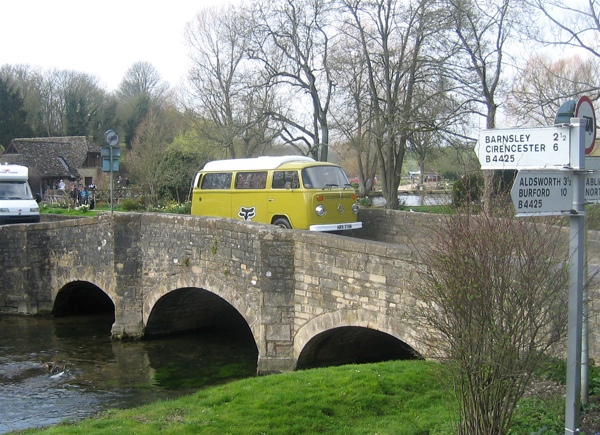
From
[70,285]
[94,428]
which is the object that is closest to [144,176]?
[70,285]

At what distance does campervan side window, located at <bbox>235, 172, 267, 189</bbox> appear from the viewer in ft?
50.4

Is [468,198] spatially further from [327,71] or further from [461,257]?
[327,71]

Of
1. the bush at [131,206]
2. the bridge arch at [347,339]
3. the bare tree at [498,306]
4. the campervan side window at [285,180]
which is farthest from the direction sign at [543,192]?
the bush at [131,206]


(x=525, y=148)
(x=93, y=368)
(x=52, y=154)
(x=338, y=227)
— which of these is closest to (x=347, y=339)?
(x=338, y=227)

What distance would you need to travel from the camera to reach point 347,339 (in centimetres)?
1238

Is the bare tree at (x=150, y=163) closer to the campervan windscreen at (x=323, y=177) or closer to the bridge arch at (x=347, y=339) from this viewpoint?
the campervan windscreen at (x=323, y=177)

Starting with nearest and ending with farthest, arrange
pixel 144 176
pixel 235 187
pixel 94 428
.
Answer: pixel 94 428, pixel 235 187, pixel 144 176

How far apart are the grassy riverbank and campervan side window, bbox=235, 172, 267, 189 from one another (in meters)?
6.71

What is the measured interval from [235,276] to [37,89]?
169 ft

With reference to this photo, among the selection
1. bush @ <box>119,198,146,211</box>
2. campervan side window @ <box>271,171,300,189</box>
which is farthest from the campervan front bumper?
bush @ <box>119,198,146,211</box>

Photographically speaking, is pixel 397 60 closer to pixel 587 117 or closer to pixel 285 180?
pixel 285 180

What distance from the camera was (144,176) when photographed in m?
33.4

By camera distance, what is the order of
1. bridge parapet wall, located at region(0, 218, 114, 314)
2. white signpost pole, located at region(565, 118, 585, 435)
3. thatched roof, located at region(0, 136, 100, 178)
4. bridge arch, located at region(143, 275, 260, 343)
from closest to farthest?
white signpost pole, located at region(565, 118, 585, 435), bridge arch, located at region(143, 275, 260, 343), bridge parapet wall, located at region(0, 218, 114, 314), thatched roof, located at region(0, 136, 100, 178)

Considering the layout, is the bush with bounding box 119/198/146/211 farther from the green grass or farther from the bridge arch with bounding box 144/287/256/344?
the green grass
